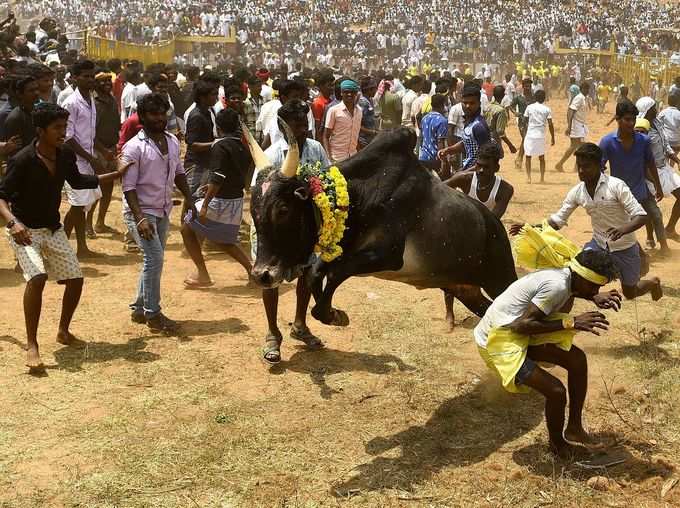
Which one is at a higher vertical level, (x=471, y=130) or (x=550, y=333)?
(x=471, y=130)

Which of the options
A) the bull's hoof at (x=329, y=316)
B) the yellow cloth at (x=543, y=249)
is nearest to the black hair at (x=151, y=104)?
the bull's hoof at (x=329, y=316)

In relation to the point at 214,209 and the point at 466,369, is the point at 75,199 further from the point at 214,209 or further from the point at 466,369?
the point at 466,369

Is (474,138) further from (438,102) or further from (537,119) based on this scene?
(537,119)

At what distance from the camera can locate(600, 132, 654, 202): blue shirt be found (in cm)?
877

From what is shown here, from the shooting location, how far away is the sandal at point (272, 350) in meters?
6.76

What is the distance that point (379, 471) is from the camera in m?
5.18

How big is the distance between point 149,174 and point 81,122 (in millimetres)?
2751

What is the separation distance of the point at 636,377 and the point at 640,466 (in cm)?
159

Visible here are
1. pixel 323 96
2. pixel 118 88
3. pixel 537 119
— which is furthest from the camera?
pixel 537 119

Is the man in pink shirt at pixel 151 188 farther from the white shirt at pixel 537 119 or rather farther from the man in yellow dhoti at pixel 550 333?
the white shirt at pixel 537 119

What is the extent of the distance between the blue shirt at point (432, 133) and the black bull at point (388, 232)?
175 inches

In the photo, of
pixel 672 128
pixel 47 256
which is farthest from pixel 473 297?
pixel 672 128

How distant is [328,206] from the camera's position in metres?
5.71

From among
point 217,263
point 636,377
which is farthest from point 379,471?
point 217,263
